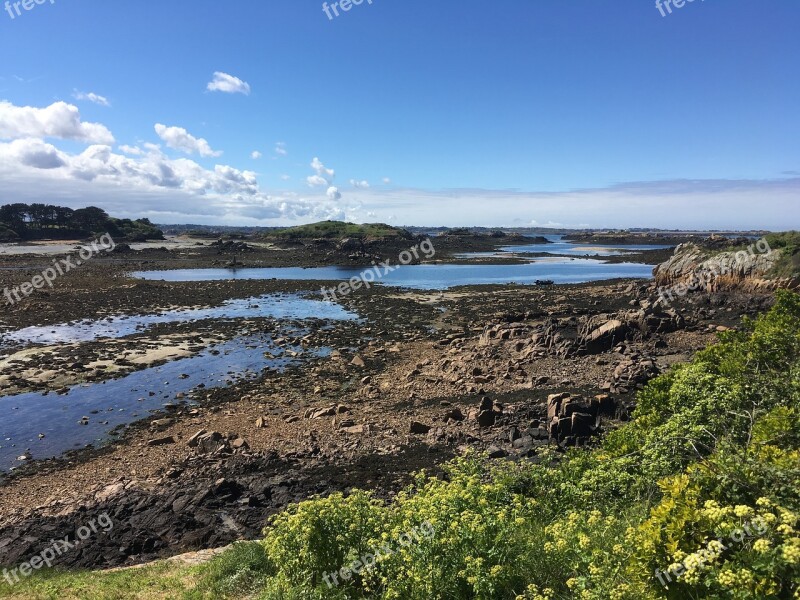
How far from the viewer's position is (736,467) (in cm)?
549

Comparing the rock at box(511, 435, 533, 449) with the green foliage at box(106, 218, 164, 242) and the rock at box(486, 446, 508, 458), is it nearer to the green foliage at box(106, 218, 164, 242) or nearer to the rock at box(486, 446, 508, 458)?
the rock at box(486, 446, 508, 458)

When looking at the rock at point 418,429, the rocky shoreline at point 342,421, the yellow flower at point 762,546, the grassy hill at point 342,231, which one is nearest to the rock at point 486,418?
the rocky shoreline at point 342,421

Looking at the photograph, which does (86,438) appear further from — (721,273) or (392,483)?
(721,273)

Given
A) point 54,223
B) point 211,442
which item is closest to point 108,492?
point 211,442

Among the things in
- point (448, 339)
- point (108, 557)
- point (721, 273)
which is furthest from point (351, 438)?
point (721, 273)

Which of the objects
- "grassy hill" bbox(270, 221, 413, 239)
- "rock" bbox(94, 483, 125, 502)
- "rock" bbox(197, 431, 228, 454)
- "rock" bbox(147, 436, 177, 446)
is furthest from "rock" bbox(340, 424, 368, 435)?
"grassy hill" bbox(270, 221, 413, 239)

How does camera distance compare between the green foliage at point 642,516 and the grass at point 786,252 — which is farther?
the grass at point 786,252

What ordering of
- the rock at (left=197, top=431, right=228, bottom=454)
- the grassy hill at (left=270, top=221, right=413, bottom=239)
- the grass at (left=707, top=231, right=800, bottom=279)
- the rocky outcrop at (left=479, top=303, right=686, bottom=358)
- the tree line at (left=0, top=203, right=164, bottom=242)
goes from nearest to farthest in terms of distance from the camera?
the rock at (left=197, top=431, right=228, bottom=454)
the rocky outcrop at (left=479, top=303, right=686, bottom=358)
the grass at (left=707, top=231, right=800, bottom=279)
the tree line at (left=0, top=203, right=164, bottom=242)
the grassy hill at (left=270, top=221, right=413, bottom=239)

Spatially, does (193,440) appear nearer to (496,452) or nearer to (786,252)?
(496,452)

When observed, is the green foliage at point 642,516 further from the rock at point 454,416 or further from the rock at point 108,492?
the rock at point 108,492

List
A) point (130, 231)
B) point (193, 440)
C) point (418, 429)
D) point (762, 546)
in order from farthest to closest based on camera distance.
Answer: point (130, 231) < point (418, 429) < point (193, 440) < point (762, 546)

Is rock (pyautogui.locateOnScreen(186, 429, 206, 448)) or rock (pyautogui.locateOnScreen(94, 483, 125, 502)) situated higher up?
rock (pyautogui.locateOnScreen(186, 429, 206, 448))

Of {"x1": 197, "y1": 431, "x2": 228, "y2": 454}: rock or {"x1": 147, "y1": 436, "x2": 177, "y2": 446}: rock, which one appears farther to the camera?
{"x1": 147, "y1": 436, "x2": 177, "y2": 446}: rock

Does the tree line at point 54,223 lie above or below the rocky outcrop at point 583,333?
above
